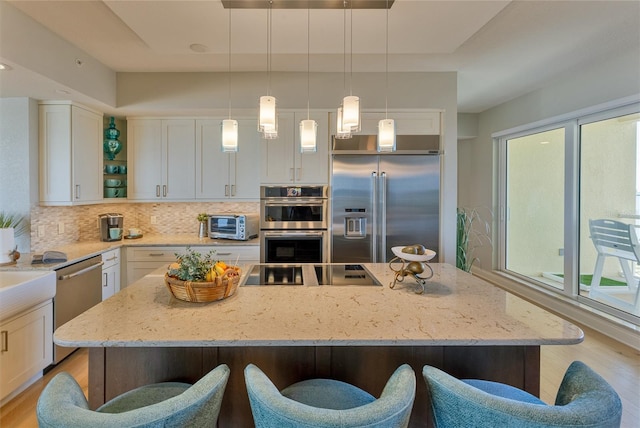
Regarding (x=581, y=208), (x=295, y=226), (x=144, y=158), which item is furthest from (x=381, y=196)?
(x=144, y=158)

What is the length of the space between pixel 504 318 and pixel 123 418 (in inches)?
60.0

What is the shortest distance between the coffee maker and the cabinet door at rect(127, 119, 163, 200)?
31cm

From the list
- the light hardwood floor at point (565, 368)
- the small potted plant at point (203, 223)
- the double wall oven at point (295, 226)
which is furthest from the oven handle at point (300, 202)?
the light hardwood floor at point (565, 368)

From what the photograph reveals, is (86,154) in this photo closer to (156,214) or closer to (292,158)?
(156,214)

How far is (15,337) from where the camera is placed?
223 cm

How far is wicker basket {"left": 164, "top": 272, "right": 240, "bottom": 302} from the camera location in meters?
1.60

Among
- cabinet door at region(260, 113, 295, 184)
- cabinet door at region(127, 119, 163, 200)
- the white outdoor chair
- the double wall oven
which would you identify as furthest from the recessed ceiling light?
the white outdoor chair

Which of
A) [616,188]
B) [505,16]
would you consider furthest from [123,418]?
[616,188]

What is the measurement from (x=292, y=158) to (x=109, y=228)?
2.19m

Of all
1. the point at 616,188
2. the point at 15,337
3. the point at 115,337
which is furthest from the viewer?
the point at 616,188

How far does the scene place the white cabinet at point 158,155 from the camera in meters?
3.79

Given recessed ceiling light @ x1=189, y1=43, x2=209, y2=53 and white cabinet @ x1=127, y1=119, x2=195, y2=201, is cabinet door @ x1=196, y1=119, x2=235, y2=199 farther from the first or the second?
recessed ceiling light @ x1=189, y1=43, x2=209, y2=53

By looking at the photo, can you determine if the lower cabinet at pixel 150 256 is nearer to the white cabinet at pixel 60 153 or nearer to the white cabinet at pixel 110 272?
the white cabinet at pixel 110 272

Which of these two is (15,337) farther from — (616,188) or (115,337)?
(616,188)
